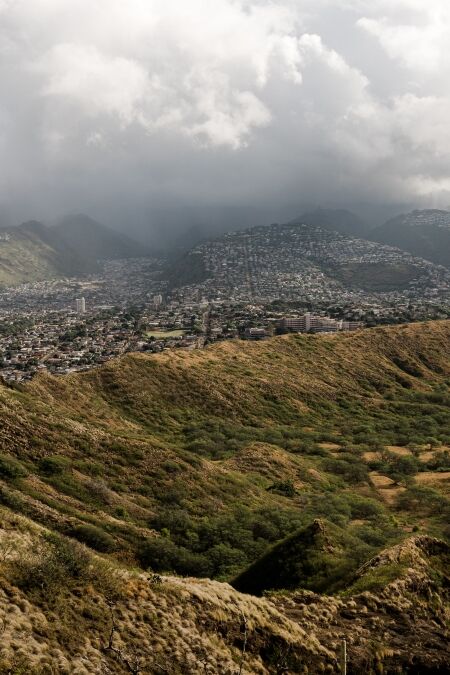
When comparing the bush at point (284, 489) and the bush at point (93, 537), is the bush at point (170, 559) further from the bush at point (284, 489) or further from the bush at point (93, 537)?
the bush at point (284, 489)

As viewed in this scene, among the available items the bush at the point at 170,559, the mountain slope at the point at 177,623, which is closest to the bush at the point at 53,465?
the bush at the point at 170,559

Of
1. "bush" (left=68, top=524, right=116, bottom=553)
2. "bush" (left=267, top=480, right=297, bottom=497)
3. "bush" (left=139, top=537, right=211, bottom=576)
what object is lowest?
"bush" (left=267, top=480, right=297, bottom=497)

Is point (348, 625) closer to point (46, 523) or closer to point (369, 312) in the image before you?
point (46, 523)

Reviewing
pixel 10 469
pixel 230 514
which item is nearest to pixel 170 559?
pixel 230 514

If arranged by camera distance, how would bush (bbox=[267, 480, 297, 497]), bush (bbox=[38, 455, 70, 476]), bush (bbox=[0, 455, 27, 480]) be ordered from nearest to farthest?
bush (bbox=[0, 455, 27, 480]) < bush (bbox=[38, 455, 70, 476]) < bush (bbox=[267, 480, 297, 497])

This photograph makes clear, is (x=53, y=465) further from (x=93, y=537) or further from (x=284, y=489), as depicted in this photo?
(x=284, y=489)

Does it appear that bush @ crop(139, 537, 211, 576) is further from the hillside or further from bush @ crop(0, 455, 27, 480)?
bush @ crop(0, 455, 27, 480)

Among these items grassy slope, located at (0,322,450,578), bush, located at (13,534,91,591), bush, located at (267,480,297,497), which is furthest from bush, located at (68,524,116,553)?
bush, located at (267,480,297,497)
